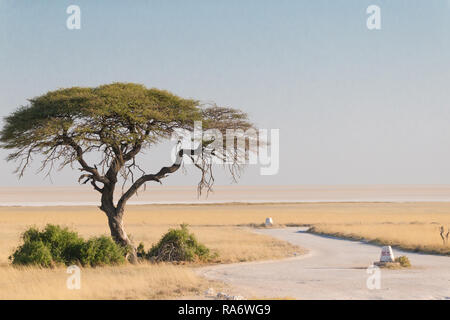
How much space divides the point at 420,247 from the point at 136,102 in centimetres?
1861

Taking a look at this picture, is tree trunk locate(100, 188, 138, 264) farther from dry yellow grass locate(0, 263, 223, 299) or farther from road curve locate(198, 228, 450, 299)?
road curve locate(198, 228, 450, 299)

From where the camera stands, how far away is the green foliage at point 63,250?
82.3 feet

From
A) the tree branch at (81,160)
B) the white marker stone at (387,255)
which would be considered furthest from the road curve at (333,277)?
the tree branch at (81,160)

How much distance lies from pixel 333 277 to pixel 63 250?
39.0ft

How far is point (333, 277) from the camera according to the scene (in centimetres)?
2169

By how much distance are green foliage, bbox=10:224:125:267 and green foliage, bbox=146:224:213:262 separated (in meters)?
2.77

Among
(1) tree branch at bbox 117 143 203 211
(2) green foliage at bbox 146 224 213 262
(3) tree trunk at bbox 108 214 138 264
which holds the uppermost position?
(1) tree branch at bbox 117 143 203 211

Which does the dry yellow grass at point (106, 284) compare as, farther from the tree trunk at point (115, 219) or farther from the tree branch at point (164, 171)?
the tree branch at point (164, 171)

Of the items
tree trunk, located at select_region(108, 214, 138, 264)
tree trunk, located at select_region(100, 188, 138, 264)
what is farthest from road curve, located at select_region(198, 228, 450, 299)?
tree trunk, located at select_region(100, 188, 138, 264)

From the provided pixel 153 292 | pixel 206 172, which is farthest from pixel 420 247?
pixel 153 292

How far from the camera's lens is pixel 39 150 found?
85.5ft

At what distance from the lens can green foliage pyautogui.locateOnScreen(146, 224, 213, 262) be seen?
28.4m

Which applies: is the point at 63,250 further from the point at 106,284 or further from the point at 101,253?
the point at 106,284
